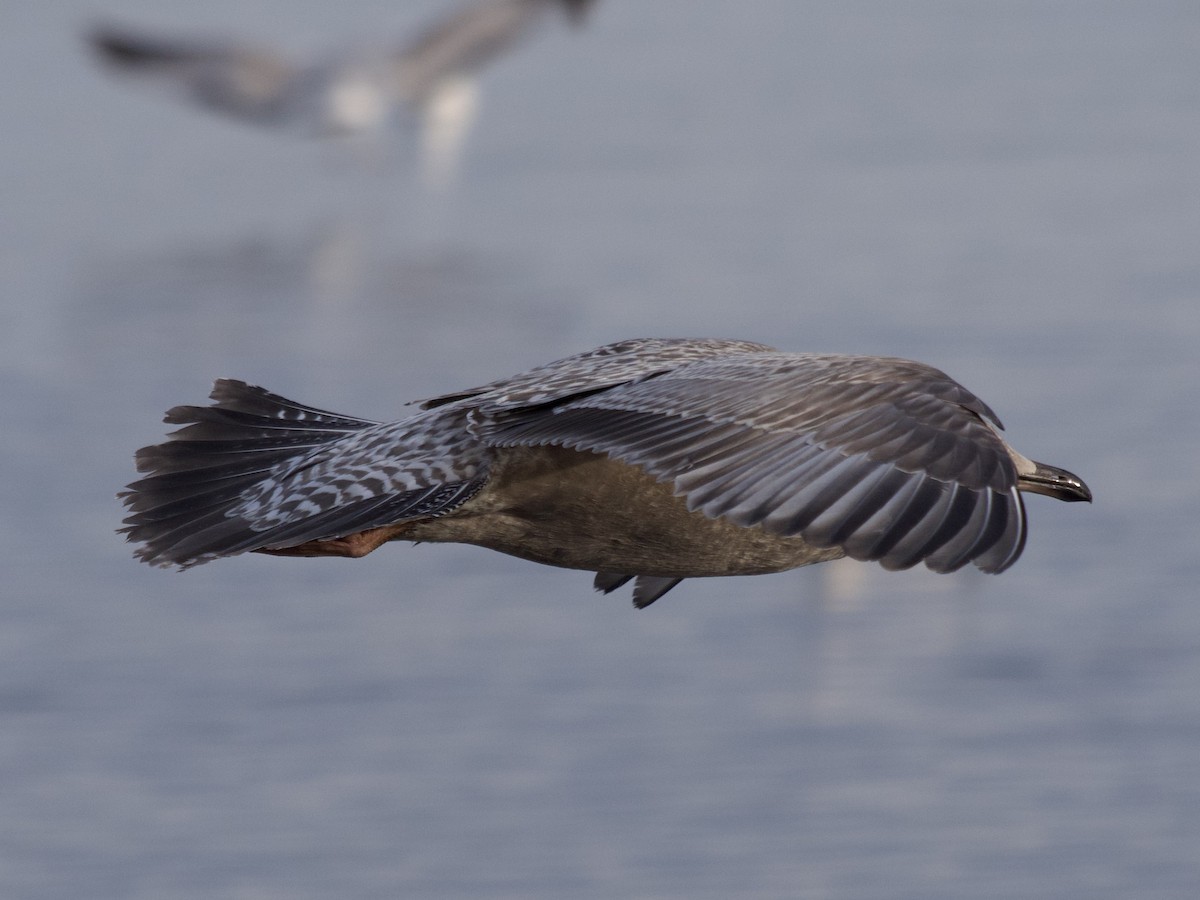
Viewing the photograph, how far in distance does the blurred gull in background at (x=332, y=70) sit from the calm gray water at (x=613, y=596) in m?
0.79

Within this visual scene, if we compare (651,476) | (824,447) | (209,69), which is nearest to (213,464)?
(651,476)

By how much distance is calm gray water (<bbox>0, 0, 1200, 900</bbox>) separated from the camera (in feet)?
27.2

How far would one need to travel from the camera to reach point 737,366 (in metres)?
4.48

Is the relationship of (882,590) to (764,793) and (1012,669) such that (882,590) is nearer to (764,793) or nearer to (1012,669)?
(1012,669)

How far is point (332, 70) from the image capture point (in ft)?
53.6

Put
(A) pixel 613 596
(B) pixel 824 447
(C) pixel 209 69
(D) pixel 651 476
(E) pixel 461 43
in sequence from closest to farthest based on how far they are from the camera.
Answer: (B) pixel 824 447
(D) pixel 651 476
(A) pixel 613 596
(C) pixel 209 69
(E) pixel 461 43

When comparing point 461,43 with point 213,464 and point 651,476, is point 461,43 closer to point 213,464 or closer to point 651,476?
point 213,464

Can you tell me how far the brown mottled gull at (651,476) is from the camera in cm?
401

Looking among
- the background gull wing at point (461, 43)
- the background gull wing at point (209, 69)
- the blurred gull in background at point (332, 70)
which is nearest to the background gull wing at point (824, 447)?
the blurred gull in background at point (332, 70)

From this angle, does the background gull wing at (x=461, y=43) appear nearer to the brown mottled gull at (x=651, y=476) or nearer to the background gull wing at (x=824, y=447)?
the brown mottled gull at (x=651, y=476)

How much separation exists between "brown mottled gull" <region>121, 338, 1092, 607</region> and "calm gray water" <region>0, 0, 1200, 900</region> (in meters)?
3.46

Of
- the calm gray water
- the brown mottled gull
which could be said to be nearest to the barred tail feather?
the brown mottled gull

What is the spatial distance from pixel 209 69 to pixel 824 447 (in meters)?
12.5

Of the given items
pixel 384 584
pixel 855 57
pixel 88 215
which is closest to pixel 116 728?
pixel 384 584
